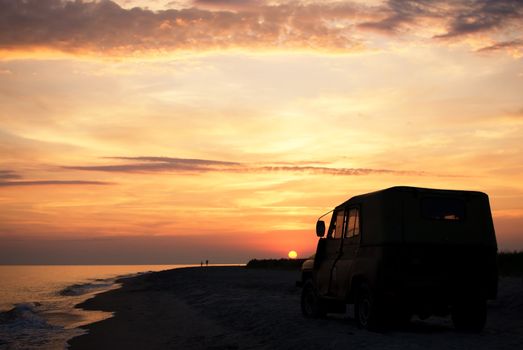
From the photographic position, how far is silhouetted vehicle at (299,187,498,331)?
45.7ft

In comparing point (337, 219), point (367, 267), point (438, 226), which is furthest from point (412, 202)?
point (337, 219)

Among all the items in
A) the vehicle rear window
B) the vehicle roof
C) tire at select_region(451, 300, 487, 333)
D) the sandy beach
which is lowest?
the sandy beach

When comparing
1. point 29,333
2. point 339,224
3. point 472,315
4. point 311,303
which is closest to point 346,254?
point 339,224

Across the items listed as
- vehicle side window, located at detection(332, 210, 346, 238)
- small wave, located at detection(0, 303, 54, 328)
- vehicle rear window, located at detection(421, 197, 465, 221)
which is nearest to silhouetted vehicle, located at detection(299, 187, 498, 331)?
vehicle rear window, located at detection(421, 197, 465, 221)

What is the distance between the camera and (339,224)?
16906mm

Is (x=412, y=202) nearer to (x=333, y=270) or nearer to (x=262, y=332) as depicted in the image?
(x=333, y=270)

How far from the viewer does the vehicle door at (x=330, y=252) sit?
1675 centimetres

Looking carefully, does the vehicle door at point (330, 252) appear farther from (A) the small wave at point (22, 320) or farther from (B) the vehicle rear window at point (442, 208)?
(A) the small wave at point (22, 320)

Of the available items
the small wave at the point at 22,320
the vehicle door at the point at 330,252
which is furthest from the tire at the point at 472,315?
the small wave at the point at 22,320

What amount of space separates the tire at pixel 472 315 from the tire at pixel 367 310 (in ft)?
6.67

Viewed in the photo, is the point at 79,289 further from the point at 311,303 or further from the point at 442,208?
the point at 442,208

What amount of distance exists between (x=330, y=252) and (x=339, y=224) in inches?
34.3

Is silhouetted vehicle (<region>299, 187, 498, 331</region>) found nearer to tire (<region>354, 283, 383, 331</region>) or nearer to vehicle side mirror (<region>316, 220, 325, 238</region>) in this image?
tire (<region>354, 283, 383, 331</region>)

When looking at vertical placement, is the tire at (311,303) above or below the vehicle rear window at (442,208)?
below
